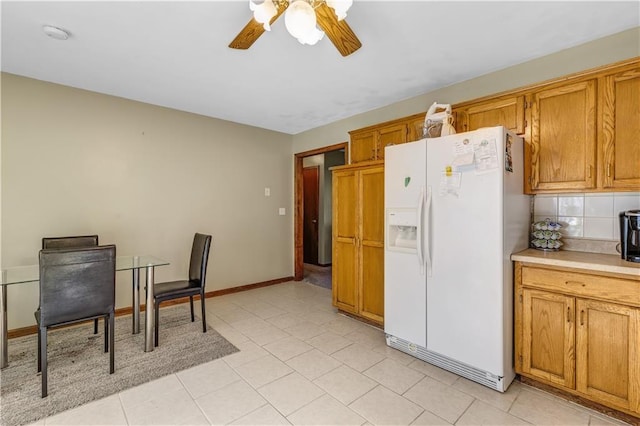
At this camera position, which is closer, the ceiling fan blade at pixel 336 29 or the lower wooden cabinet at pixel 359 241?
the ceiling fan blade at pixel 336 29

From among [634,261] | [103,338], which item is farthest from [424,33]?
[103,338]

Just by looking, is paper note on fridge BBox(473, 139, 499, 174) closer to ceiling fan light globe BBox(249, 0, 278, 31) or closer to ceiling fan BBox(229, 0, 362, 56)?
ceiling fan BBox(229, 0, 362, 56)

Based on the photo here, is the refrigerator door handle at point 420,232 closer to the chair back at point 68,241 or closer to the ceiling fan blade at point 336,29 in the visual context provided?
the ceiling fan blade at point 336,29

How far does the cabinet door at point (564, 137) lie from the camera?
2098 millimetres

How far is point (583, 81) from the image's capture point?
210 cm

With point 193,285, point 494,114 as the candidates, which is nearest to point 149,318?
point 193,285

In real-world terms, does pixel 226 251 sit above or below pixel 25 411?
above

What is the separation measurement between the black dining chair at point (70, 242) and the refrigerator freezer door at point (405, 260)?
2.92 m

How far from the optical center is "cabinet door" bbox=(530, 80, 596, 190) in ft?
6.88

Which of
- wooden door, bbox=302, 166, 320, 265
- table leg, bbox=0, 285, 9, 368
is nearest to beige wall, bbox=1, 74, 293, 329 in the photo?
table leg, bbox=0, 285, 9, 368

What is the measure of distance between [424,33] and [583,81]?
46.3 inches

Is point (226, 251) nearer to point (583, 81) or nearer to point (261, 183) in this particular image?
point (261, 183)

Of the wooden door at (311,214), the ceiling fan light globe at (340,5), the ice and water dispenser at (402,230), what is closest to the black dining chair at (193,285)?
the ice and water dispenser at (402,230)

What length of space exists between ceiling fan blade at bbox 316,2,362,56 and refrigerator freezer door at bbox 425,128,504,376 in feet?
3.35
